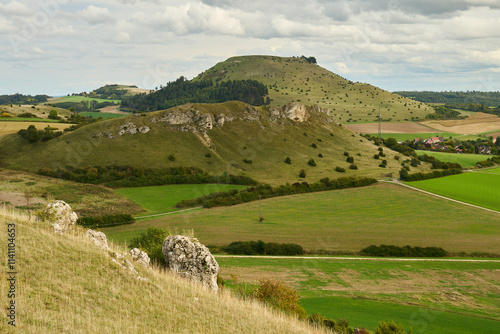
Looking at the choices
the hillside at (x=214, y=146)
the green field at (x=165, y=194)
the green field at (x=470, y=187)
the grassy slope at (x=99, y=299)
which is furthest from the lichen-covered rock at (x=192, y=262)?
the green field at (x=470, y=187)

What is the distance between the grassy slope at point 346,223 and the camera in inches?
2248

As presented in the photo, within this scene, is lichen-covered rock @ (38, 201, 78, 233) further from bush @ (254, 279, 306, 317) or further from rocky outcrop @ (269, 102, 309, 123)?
rocky outcrop @ (269, 102, 309, 123)

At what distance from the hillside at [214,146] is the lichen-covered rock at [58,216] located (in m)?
69.0

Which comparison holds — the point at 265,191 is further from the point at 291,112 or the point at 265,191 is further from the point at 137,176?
the point at 291,112

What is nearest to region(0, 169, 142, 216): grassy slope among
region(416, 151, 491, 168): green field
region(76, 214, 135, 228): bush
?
region(76, 214, 135, 228): bush

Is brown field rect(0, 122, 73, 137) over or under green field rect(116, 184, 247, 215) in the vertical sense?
over

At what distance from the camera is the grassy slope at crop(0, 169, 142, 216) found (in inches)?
2640

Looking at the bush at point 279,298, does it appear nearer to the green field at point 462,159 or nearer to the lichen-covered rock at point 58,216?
the lichen-covered rock at point 58,216

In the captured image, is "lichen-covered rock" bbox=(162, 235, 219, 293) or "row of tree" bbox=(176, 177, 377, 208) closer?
"lichen-covered rock" bbox=(162, 235, 219, 293)

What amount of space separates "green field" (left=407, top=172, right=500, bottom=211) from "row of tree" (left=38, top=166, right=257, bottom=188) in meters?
48.5

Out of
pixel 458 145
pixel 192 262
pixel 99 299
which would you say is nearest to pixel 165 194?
pixel 192 262

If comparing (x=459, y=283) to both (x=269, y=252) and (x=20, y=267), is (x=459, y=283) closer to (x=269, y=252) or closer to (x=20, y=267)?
(x=269, y=252)

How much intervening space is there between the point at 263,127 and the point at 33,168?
74422 millimetres

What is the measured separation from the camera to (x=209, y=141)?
113 meters
